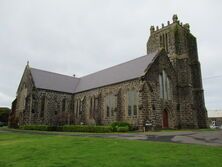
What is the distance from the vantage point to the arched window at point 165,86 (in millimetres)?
32553

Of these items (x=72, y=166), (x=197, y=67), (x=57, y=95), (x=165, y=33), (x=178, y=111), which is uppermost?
(x=165, y=33)

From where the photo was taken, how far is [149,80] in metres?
30.4

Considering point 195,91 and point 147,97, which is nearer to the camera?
point 147,97

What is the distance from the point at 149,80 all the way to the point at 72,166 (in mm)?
24351

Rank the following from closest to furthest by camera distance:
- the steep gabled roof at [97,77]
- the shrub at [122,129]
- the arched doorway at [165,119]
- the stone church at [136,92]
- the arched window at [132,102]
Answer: the shrub at [122,129]
the arched window at [132,102]
the stone church at [136,92]
the arched doorway at [165,119]
the steep gabled roof at [97,77]

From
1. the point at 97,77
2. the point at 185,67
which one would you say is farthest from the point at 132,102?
the point at 97,77

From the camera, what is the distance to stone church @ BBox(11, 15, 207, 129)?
1211 inches

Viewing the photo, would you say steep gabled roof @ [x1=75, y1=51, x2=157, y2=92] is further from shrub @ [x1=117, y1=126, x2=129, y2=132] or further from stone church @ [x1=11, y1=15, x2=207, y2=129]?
shrub @ [x1=117, y1=126, x2=129, y2=132]

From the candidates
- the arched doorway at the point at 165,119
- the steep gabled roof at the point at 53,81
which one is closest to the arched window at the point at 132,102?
the arched doorway at the point at 165,119

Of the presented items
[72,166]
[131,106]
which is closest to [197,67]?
[131,106]

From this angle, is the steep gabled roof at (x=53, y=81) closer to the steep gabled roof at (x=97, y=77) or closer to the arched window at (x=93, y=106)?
the steep gabled roof at (x=97, y=77)

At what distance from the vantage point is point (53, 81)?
4388 cm

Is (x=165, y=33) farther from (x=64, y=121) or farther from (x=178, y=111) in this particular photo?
(x=64, y=121)

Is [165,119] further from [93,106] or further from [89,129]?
[93,106]
